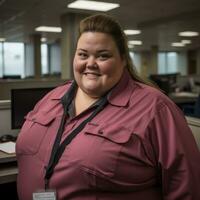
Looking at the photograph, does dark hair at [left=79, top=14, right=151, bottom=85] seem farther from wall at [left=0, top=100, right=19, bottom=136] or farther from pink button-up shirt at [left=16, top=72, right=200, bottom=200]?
wall at [left=0, top=100, right=19, bottom=136]

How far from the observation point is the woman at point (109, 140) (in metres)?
1.11

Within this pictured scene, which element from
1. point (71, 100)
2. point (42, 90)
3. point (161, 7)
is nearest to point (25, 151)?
point (71, 100)

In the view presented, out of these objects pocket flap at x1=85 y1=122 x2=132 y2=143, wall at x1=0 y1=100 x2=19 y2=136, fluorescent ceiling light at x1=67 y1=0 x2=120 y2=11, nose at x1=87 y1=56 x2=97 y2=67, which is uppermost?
fluorescent ceiling light at x1=67 y1=0 x2=120 y2=11

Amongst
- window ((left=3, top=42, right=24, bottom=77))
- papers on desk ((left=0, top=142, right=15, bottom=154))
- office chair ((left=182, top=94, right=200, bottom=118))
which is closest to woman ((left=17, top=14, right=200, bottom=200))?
papers on desk ((left=0, top=142, right=15, bottom=154))

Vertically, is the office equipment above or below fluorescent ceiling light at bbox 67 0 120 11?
below

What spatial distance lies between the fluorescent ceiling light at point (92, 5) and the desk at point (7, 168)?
434cm

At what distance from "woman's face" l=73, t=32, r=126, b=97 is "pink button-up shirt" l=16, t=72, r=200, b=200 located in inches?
3.0

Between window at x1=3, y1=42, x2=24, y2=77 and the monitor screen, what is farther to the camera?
window at x1=3, y1=42, x2=24, y2=77

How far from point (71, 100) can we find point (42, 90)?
1053 millimetres

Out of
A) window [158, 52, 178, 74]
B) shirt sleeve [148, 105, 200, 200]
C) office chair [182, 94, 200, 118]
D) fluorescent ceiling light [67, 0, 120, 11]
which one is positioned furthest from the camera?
window [158, 52, 178, 74]

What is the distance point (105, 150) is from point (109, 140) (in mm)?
38

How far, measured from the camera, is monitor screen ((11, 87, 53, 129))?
7.53ft

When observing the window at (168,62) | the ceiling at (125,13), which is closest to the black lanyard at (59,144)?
the ceiling at (125,13)

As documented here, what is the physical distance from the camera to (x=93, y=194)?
1.15 m
